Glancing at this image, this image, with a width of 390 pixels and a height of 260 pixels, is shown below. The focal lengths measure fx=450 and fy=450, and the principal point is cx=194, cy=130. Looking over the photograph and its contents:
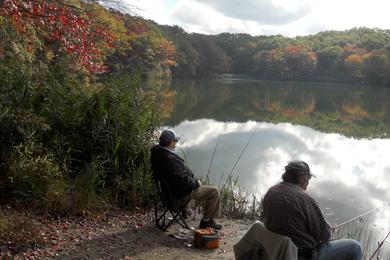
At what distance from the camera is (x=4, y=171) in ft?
17.7

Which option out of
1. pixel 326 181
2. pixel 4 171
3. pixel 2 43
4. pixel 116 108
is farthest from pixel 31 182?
pixel 326 181

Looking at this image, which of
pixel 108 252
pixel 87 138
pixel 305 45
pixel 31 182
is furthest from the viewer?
pixel 305 45

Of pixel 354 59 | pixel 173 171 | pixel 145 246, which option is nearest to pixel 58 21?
pixel 173 171

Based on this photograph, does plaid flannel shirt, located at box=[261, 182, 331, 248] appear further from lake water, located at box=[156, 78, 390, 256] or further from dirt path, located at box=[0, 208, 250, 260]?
lake water, located at box=[156, 78, 390, 256]

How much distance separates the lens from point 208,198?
5562 mm

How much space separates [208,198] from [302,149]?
10.8 metres

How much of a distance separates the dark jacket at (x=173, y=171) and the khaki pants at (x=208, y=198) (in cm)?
7

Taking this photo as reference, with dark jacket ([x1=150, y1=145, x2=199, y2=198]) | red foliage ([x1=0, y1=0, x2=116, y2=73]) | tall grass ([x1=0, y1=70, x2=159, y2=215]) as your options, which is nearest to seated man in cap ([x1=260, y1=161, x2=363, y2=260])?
dark jacket ([x1=150, y1=145, x2=199, y2=198])

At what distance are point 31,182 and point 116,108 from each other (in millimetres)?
1794

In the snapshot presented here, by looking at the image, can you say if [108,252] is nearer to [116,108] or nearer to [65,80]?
[116,108]

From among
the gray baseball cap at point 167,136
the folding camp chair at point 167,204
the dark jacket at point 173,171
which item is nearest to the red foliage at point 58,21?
the gray baseball cap at point 167,136

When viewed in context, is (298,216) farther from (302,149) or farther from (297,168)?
(302,149)

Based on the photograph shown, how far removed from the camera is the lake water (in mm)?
10023

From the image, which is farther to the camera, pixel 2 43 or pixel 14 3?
pixel 2 43
